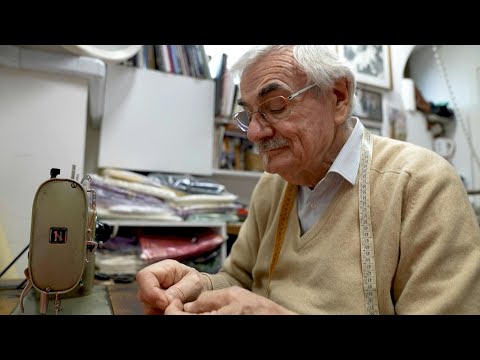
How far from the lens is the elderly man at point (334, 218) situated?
0.60m

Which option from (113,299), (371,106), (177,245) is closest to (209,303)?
(113,299)

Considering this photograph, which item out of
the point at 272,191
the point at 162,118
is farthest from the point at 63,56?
the point at 162,118

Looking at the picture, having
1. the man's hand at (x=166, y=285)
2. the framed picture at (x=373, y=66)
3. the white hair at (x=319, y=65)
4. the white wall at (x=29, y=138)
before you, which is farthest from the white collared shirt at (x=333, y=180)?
the framed picture at (x=373, y=66)

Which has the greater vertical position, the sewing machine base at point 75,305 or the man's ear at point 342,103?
Result: the man's ear at point 342,103

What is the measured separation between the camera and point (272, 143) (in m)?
0.82

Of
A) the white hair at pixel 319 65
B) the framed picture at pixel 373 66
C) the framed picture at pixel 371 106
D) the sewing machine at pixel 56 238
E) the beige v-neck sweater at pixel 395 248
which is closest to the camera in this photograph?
the sewing machine at pixel 56 238

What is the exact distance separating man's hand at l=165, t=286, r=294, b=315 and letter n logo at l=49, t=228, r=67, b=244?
17 centimetres

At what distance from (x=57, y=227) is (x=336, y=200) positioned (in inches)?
22.7

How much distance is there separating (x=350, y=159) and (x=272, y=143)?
18 centimetres

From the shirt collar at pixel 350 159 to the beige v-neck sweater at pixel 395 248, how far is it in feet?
0.09

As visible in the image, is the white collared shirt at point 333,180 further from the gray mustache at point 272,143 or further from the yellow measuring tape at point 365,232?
the gray mustache at point 272,143

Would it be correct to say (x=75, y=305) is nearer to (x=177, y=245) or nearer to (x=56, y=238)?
(x=56, y=238)

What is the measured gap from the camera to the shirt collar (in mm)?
799
